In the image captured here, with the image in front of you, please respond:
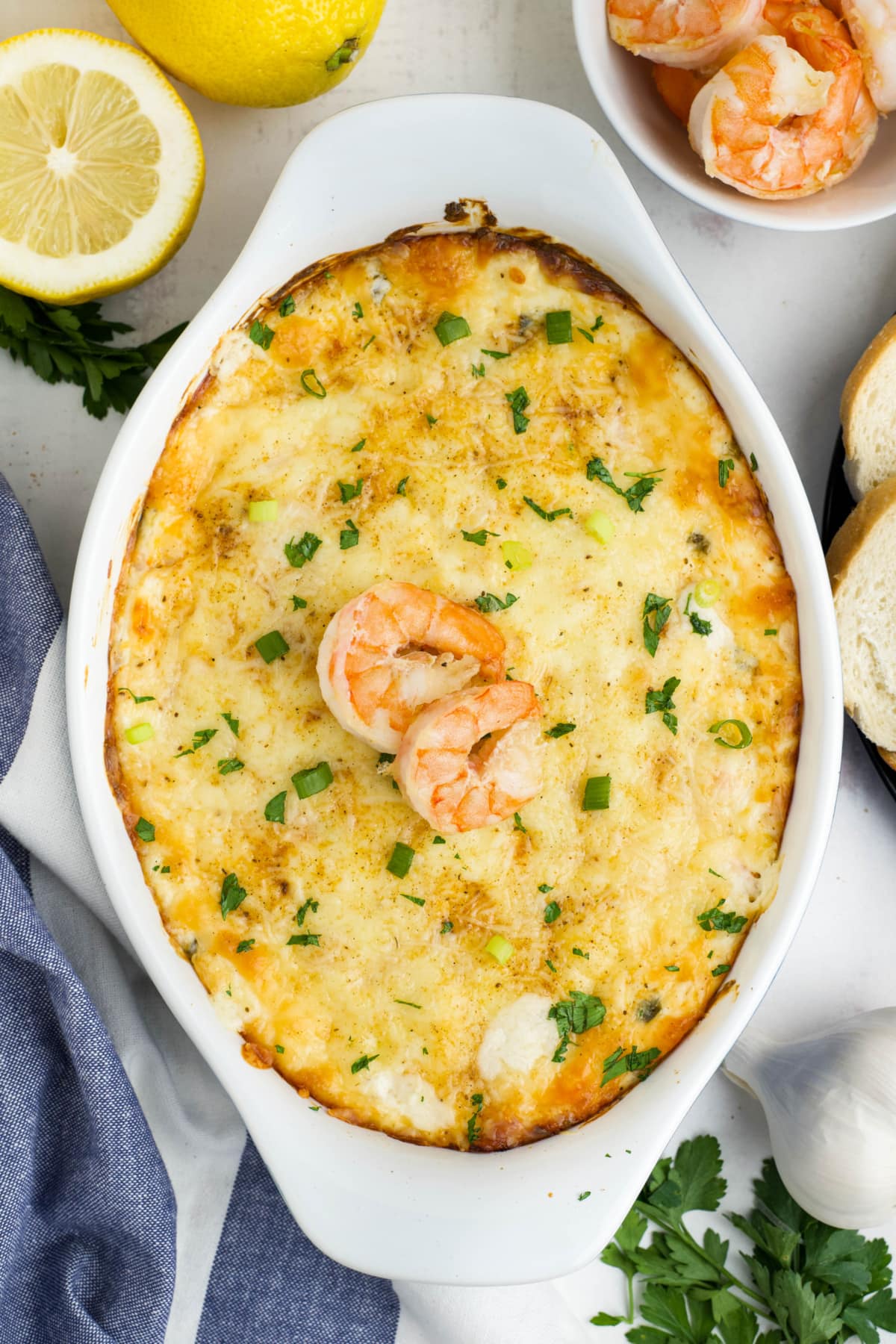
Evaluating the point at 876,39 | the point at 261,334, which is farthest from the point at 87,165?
the point at 876,39

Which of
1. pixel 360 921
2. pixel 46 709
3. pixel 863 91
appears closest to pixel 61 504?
pixel 46 709

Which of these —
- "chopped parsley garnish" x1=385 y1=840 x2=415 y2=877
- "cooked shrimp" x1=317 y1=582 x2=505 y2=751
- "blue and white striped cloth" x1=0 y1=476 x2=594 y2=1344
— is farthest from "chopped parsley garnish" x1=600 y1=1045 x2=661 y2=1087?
"cooked shrimp" x1=317 y1=582 x2=505 y2=751

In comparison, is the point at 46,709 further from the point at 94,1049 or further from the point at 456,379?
the point at 456,379

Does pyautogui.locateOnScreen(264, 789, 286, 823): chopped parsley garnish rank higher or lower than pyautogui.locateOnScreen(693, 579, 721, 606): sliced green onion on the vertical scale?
lower

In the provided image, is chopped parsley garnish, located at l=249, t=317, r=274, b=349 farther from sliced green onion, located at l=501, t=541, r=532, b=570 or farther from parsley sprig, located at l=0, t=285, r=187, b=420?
sliced green onion, located at l=501, t=541, r=532, b=570

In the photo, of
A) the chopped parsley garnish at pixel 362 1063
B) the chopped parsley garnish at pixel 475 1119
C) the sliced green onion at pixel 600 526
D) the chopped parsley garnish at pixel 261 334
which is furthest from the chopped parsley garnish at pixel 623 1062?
the chopped parsley garnish at pixel 261 334

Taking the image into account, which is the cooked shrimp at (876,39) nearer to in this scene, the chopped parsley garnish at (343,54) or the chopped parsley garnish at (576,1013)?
the chopped parsley garnish at (343,54)

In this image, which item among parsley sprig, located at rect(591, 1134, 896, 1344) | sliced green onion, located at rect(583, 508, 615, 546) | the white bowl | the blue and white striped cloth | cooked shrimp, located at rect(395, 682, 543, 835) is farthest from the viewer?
parsley sprig, located at rect(591, 1134, 896, 1344)
